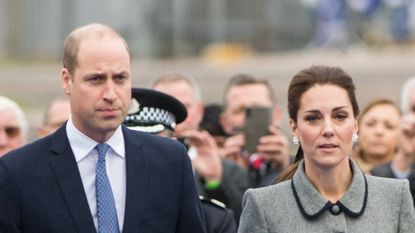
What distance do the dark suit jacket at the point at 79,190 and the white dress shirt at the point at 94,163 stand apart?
2 centimetres

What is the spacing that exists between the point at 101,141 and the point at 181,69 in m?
26.4

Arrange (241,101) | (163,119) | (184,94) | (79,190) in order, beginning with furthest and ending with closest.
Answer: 1. (241,101)
2. (184,94)
3. (163,119)
4. (79,190)

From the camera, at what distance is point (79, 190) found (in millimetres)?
5438

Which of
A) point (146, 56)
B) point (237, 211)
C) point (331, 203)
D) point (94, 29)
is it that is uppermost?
point (94, 29)

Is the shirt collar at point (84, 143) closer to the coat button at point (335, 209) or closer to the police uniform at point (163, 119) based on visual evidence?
the coat button at point (335, 209)

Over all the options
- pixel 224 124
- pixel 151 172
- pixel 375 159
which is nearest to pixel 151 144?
pixel 151 172

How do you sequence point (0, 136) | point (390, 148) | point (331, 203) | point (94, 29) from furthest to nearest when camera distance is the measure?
point (390, 148)
point (0, 136)
point (331, 203)
point (94, 29)

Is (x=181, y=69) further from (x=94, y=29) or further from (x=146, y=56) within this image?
(x=94, y=29)

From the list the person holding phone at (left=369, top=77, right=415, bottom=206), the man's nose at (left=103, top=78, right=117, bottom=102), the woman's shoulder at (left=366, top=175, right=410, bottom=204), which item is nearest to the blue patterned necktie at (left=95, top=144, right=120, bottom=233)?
the man's nose at (left=103, top=78, right=117, bottom=102)

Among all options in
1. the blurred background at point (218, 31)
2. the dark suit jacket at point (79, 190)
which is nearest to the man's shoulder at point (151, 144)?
the dark suit jacket at point (79, 190)

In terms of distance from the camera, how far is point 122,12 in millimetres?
36219

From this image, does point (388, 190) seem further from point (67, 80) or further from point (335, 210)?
point (67, 80)

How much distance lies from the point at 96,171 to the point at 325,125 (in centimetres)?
86

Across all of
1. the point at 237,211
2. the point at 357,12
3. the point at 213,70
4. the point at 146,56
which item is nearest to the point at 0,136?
the point at 237,211
